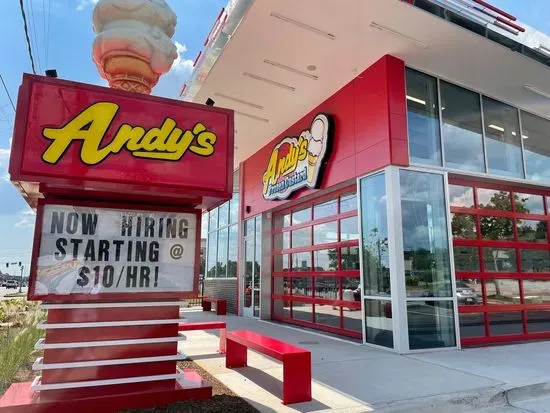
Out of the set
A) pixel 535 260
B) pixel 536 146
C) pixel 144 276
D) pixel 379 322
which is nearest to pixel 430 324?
pixel 379 322

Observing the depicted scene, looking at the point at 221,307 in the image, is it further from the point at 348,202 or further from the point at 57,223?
the point at 57,223

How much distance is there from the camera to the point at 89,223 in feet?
14.8

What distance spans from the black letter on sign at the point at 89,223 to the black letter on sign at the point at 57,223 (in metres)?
0.21

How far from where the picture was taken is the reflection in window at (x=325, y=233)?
10.6 meters

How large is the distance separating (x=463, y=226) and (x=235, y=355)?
5.49m

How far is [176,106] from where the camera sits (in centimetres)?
454

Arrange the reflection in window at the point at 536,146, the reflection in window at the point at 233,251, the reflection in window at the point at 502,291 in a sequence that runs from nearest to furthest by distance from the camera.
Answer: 1. the reflection in window at the point at 502,291
2. the reflection in window at the point at 536,146
3. the reflection in window at the point at 233,251

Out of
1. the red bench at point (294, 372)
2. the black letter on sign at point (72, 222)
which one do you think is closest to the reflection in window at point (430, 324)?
the red bench at point (294, 372)

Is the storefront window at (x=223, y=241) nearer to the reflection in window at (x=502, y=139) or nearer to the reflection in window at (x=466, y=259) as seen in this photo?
the reflection in window at (x=466, y=259)

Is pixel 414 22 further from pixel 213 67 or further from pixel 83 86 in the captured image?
pixel 83 86

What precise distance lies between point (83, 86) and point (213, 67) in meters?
5.74

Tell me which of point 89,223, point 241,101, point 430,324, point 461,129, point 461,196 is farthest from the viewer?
point 241,101

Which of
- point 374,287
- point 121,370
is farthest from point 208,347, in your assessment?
point 121,370

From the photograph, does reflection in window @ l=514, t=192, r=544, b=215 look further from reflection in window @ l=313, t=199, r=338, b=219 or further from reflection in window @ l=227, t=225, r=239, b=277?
reflection in window @ l=227, t=225, r=239, b=277
